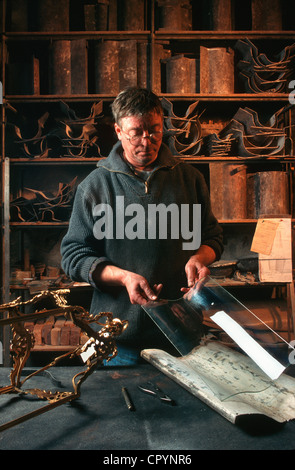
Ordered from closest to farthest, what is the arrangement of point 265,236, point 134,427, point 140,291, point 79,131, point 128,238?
point 134,427 < point 140,291 < point 128,238 < point 265,236 < point 79,131

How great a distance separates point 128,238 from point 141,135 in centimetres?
46

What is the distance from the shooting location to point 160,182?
5.30 ft

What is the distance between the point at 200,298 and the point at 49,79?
241 cm

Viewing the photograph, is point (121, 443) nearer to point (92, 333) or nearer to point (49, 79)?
point (92, 333)

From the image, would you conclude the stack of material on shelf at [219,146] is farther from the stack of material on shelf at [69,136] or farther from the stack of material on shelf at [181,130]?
the stack of material on shelf at [69,136]

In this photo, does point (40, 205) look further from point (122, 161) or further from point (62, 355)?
point (62, 355)

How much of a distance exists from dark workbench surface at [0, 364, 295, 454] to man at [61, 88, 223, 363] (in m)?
0.50

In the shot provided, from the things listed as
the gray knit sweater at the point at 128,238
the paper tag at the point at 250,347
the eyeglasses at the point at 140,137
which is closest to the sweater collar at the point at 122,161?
the gray knit sweater at the point at 128,238

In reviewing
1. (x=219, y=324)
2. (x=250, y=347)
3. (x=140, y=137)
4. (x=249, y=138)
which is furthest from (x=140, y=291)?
(x=249, y=138)

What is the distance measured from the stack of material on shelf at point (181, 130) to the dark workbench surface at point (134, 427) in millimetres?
1940

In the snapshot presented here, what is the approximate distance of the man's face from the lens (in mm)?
1448

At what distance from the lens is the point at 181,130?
254cm

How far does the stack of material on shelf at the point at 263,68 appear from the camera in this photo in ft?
8.55

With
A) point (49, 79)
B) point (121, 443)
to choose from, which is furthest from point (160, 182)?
point (49, 79)
